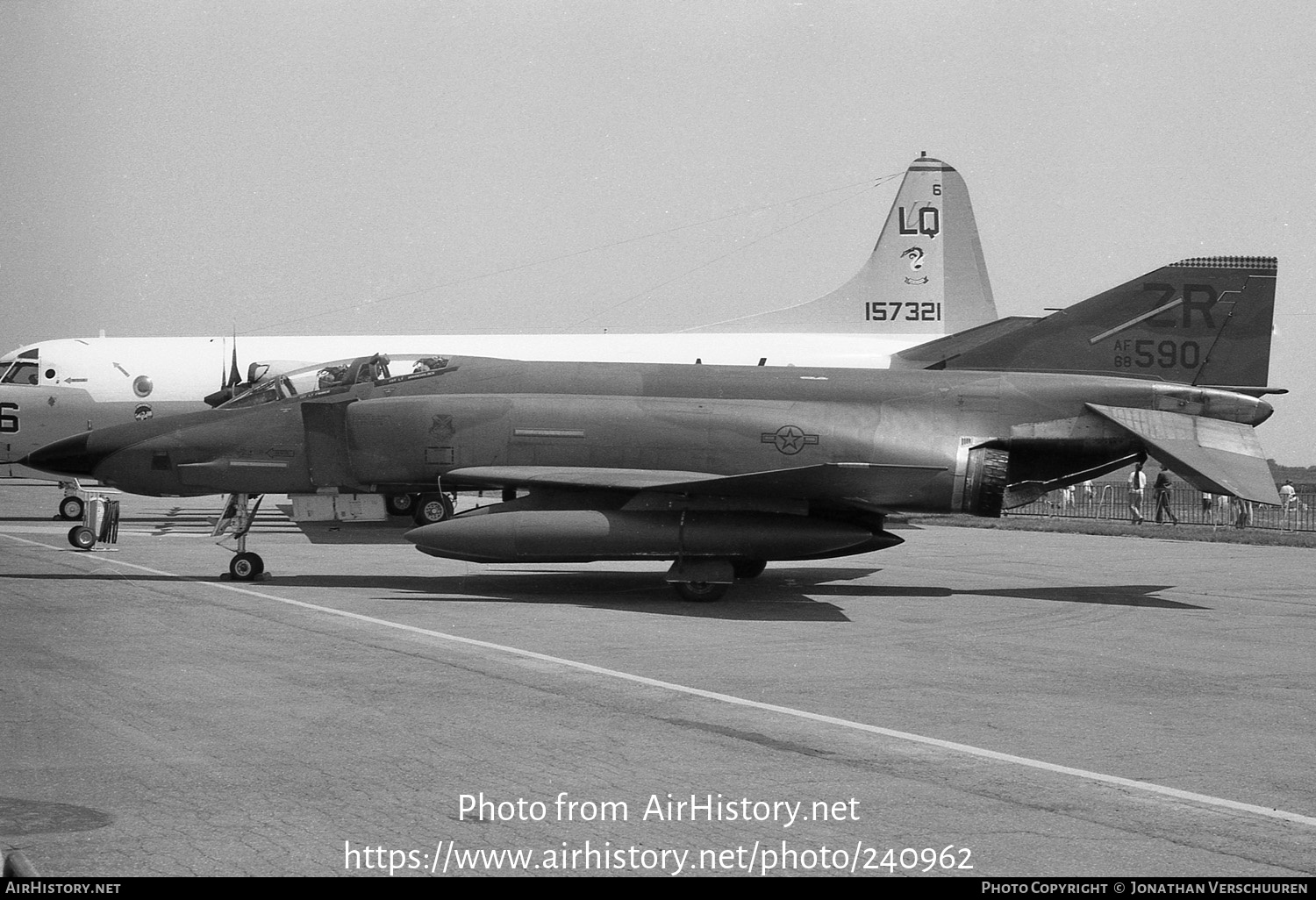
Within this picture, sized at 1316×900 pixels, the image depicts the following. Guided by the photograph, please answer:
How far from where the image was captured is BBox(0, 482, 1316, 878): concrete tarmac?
5418 mm

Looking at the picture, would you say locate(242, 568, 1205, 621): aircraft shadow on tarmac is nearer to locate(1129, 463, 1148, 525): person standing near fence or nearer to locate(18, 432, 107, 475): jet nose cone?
locate(18, 432, 107, 475): jet nose cone

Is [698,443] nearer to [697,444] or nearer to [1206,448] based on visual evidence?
[697,444]

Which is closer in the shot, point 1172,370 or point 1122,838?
point 1122,838

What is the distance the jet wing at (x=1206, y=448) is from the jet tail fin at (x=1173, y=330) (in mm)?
1065

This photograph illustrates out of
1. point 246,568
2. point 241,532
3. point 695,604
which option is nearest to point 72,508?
point 241,532

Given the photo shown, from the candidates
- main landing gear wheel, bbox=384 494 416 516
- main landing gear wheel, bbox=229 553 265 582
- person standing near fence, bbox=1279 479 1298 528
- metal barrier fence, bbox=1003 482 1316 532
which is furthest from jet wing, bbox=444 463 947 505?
person standing near fence, bbox=1279 479 1298 528

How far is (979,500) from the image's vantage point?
1598 cm

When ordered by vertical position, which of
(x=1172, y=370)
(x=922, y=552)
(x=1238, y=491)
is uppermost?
(x=1172, y=370)

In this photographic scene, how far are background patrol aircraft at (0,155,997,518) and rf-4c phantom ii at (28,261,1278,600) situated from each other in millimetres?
10261
